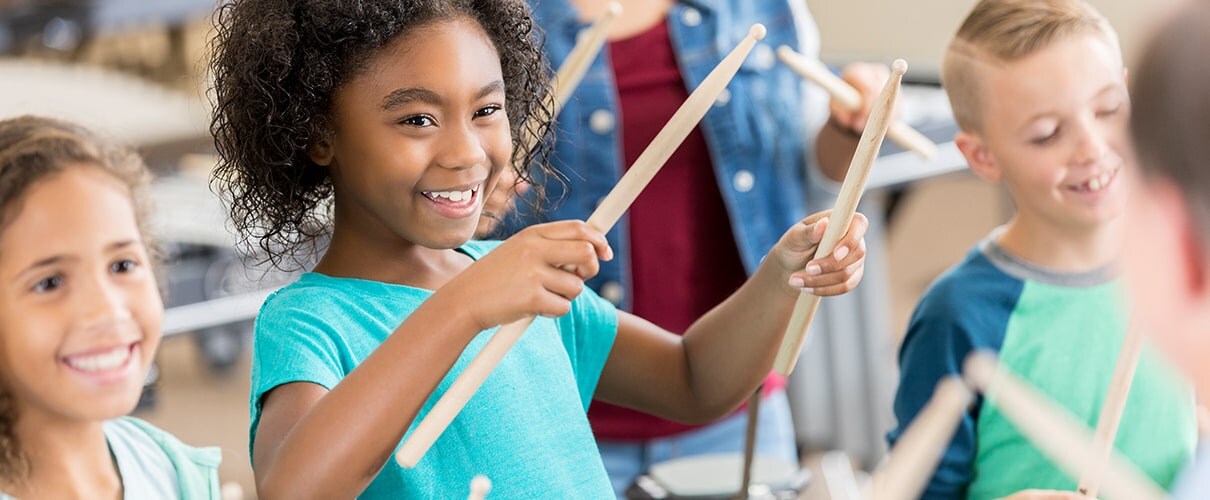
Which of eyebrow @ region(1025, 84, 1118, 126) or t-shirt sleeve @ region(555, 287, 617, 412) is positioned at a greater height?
eyebrow @ region(1025, 84, 1118, 126)

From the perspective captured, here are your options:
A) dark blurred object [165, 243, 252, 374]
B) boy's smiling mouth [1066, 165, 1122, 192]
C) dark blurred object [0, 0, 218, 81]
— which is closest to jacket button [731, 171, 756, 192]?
boy's smiling mouth [1066, 165, 1122, 192]

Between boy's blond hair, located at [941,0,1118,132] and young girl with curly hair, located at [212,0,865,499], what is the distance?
315 millimetres

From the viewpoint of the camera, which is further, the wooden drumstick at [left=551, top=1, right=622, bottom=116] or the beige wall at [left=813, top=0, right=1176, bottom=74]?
the beige wall at [left=813, top=0, right=1176, bottom=74]

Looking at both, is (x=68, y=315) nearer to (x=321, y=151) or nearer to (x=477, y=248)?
(x=321, y=151)

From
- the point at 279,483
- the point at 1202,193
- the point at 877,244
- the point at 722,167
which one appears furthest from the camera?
the point at 877,244

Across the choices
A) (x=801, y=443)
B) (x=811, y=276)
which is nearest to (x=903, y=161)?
(x=801, y=443)

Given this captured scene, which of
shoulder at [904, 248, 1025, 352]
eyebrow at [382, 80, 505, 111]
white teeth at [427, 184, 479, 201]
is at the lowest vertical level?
shoulder at [904, 248, 1025, 352]

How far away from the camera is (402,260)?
1099mm

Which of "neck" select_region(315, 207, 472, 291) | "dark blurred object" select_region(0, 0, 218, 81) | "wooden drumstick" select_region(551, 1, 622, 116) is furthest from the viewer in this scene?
"dark blurred object" select_region(0, 0, 218, 81)

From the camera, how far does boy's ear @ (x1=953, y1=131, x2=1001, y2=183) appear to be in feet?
4.32

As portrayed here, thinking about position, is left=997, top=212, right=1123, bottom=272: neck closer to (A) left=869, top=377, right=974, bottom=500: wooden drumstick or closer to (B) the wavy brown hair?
(A) left=869, top=377, right=974, bottom=500: wooden drumstick

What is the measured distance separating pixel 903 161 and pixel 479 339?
168 centimetres

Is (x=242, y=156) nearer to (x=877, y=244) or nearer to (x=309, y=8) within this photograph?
(x=309, y=8)

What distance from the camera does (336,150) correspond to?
106 cm
